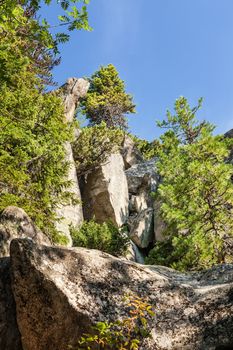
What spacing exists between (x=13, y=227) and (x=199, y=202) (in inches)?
347

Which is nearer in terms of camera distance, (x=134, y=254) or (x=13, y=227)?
(x=13, y=227)

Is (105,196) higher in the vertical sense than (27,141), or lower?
higher

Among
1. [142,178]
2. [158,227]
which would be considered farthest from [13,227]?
[142,178]

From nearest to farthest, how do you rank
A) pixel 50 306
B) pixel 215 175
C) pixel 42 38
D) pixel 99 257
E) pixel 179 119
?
pixel 50 306, pixel 99 257, pixel 42 38, pixel 215 175, pixel 179 119

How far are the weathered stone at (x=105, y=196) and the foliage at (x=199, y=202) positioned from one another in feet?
30.3

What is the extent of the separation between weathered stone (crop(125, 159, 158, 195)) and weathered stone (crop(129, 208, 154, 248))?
13.0 ft

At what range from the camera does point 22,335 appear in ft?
14.1

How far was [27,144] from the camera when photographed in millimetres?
11156

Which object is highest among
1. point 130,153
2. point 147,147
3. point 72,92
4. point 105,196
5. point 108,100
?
point 108,100

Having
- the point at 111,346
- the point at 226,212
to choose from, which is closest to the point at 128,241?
the point at 226,212

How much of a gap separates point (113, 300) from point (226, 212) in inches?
437

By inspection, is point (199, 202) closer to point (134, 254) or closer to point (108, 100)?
point (134, 254)

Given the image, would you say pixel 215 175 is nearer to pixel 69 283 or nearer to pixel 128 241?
pixel 128 241

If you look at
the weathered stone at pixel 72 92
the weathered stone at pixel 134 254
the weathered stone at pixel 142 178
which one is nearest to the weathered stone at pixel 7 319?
the weathered stone at pixel 134 254
